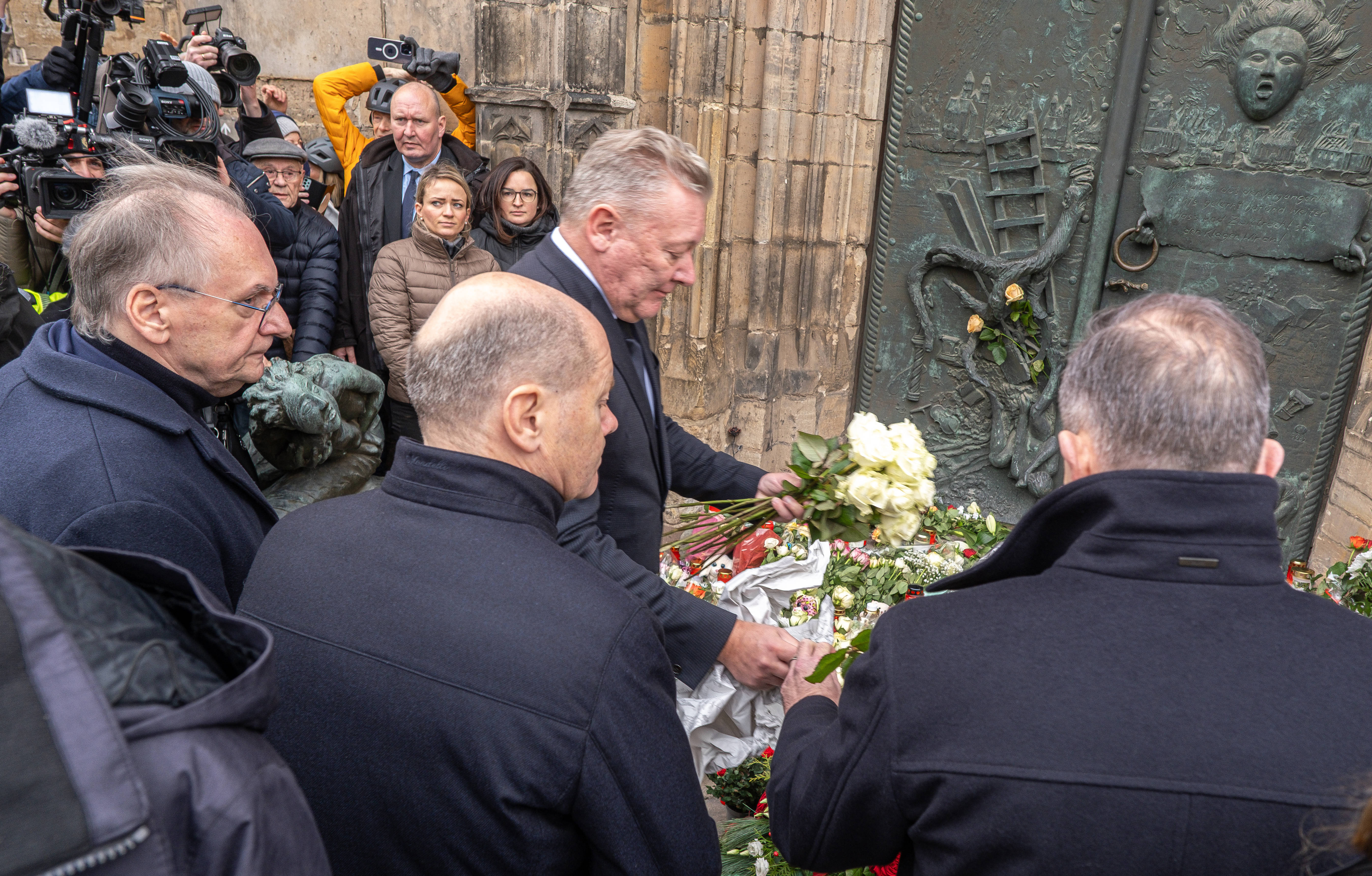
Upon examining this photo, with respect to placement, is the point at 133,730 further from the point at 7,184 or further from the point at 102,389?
the point at 7,184

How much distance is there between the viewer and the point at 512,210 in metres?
4.33

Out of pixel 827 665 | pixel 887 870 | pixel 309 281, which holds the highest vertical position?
pixel 309 281

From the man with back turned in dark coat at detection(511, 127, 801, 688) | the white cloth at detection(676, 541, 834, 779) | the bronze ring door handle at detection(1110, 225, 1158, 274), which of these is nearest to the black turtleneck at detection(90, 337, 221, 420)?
the man with back turned in dark coat at detection(511, 127, 801, 688)

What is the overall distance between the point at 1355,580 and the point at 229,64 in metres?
4.88

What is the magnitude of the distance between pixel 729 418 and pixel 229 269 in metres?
3.92

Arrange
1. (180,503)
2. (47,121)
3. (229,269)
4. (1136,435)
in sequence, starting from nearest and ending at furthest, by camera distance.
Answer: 1. (1136,435)
2. (180,503)
3. (229,269)
4. (47,121)

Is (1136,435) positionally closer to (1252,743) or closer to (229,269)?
(1252,743)

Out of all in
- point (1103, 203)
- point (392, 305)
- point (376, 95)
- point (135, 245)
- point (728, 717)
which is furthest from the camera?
point (1103, 203)

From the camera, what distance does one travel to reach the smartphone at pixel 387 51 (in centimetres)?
477

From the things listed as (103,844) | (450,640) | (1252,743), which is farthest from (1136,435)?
(103,844)

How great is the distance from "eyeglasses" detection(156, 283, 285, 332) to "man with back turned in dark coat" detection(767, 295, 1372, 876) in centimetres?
142

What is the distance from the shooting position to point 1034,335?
17.3ft

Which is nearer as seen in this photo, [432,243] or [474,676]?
[474,676]

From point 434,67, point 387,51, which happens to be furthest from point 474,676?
point 387,51
